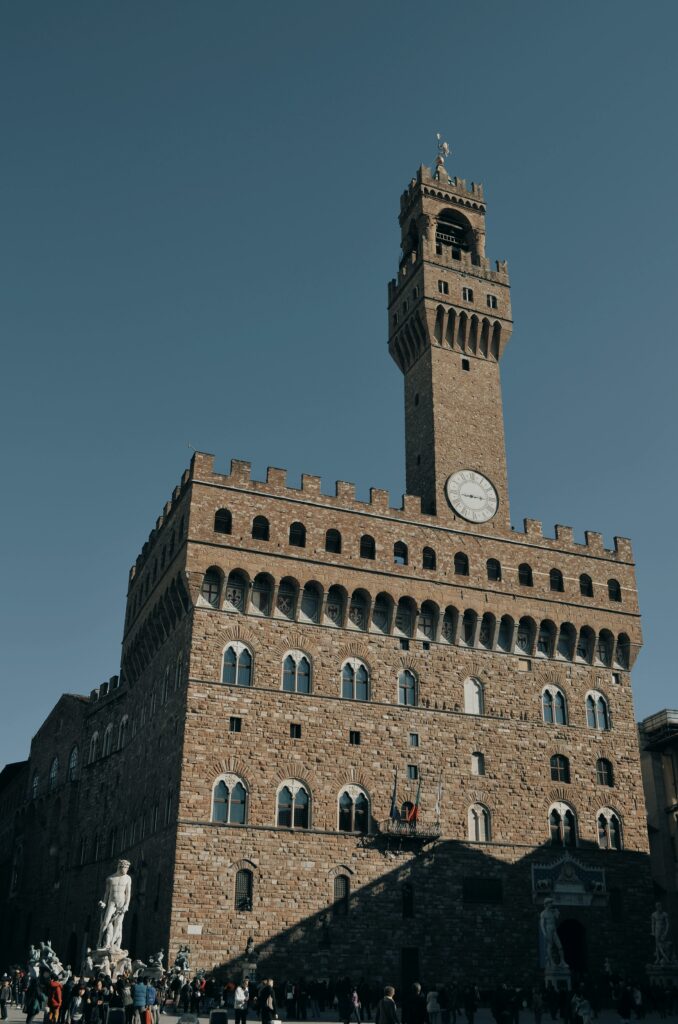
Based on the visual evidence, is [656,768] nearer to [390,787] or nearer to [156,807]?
[390,787]

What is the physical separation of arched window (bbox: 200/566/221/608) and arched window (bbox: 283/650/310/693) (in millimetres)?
3781

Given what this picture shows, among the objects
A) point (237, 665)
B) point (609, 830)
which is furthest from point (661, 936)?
point (237, 665)

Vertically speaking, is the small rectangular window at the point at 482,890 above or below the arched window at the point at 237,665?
below

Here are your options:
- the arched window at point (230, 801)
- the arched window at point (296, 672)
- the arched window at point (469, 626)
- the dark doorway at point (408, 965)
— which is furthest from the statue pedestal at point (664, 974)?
the arched window at point (296, 672)

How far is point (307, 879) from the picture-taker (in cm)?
3850

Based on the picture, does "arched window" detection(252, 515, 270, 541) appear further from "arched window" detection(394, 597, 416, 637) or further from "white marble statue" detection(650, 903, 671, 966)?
"white marble statue" detection(650, 903, 671, 966)

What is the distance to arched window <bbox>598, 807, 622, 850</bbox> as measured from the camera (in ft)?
145

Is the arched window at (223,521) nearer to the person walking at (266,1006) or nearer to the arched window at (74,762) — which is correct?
the arched window at (74,762)

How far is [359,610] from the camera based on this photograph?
1725 inches

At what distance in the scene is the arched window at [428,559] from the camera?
45375mm

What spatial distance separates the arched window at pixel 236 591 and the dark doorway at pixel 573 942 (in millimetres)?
19073

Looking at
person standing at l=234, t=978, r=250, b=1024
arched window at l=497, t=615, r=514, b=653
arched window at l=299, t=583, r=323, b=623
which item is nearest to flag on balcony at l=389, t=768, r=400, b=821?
arched window at l=299, t=583, r=323, b=623

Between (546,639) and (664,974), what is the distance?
1461cm

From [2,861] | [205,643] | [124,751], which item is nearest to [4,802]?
[2,861]
